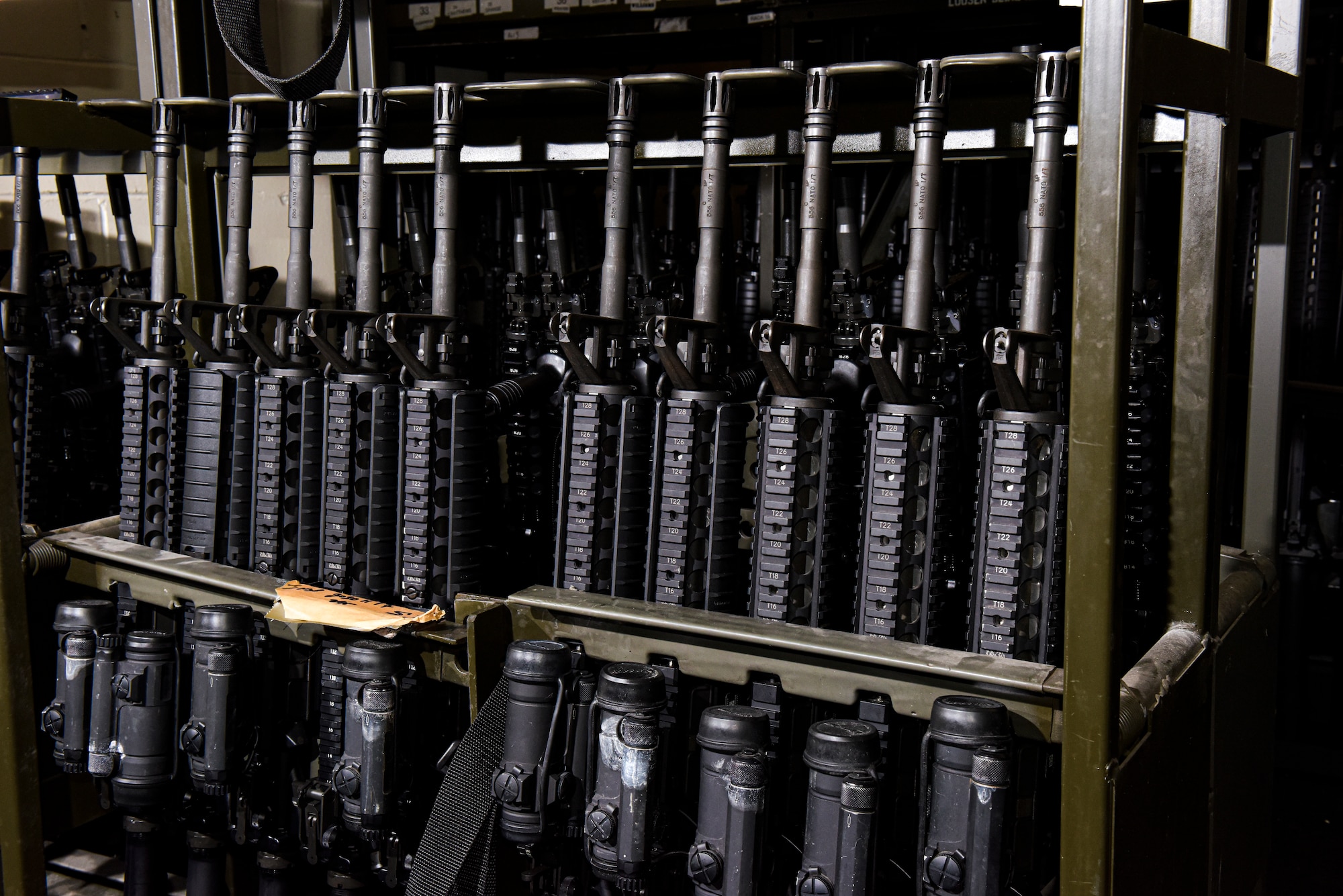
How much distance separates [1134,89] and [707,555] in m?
0.93

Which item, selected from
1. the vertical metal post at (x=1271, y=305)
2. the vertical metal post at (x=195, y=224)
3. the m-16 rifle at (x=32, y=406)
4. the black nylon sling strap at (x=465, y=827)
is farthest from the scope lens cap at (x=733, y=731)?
the m-16 rifle at (x=32, y=406)

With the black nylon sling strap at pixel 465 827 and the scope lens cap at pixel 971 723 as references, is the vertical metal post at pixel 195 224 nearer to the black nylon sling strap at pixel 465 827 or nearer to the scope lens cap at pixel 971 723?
the black nylon sling strap at pixel 465 827

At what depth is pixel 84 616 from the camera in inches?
82.4

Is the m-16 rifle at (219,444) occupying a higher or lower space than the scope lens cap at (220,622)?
higher

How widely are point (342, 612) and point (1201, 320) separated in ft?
4.57

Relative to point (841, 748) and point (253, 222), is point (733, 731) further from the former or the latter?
point (253, 222)

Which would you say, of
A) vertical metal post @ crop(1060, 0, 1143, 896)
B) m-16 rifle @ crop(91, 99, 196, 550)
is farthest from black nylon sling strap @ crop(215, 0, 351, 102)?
vertical metal post @ crop(1060, 0, 1143, 896)

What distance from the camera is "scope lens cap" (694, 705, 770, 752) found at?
1.47 m

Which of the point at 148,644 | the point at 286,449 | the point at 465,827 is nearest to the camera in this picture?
the point at 465,827

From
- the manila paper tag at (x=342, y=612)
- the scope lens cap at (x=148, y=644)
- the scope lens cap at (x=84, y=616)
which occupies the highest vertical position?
the manila paper tag at (x=342, y=612)

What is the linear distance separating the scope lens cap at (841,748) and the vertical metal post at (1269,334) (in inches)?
37.8

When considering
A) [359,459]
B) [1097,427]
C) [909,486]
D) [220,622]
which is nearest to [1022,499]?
[909,486]

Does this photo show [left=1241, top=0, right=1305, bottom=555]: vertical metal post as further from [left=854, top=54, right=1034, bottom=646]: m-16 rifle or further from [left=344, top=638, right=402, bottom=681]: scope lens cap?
[left=344, top=638, right=402, bottom=681]: scope lens cap

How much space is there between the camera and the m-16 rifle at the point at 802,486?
1693 mm
